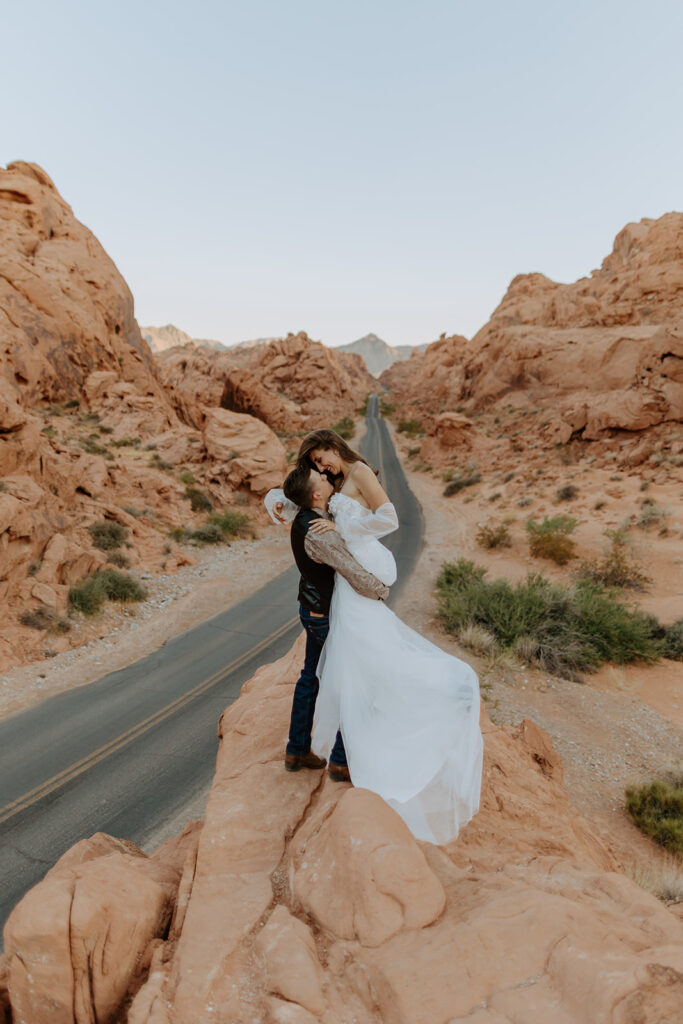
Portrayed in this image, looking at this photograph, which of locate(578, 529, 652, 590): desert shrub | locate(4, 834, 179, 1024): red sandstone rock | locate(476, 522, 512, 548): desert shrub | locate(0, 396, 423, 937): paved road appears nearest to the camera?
locate(4, 834, 179, 1024): red sandstone rock

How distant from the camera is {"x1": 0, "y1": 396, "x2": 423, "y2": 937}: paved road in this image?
546 cm

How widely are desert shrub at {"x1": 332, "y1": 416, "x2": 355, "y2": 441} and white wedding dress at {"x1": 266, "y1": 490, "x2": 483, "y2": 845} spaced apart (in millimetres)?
39595

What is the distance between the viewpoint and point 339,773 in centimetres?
325

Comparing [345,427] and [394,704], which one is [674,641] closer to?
[394,704]

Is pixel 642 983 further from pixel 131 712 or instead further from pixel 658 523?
pixel 658 523

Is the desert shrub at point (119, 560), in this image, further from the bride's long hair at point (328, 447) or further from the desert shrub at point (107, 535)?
→ the bride's long hair at point (328, 447)

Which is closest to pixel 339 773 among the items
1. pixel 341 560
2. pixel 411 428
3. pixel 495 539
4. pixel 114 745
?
pixel 341 560

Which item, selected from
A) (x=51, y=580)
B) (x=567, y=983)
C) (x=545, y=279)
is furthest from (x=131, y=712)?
(x=545, y=279)

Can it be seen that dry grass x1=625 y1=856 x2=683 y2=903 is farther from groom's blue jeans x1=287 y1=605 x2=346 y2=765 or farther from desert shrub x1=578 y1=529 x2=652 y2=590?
desert shrub x1=578 y1=529 x2=652 y2=590

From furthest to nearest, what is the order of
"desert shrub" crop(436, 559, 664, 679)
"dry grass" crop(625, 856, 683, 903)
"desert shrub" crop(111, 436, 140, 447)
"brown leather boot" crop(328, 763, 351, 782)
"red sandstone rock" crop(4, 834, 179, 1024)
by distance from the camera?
"desert shrub" crop(111, 436, 140, 447) → "desert shrub" crop(436, 559, 664, 679) → "dry grass" crop(625, 856, 683, 903) → "brown leather boot" crop(328, 763, 351, 782) → "red sandstone rock" crop(4, 834, 179, 1024)

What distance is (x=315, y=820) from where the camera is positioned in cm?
288

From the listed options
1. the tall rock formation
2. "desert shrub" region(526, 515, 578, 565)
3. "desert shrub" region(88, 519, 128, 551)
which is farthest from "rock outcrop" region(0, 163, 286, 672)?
"desert shrub" region(526, 515, 578, 565)

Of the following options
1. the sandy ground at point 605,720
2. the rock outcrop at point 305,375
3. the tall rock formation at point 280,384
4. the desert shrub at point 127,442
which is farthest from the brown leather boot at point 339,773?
the rock outcrop at point 305,375

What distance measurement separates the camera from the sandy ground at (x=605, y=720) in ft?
17.5
